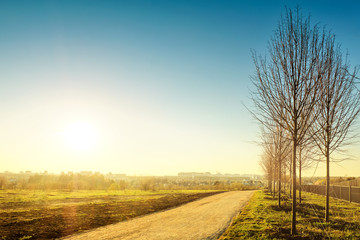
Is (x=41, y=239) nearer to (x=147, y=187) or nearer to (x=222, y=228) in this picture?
(x=222, y=228)

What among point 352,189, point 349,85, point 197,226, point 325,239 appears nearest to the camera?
point 325,239

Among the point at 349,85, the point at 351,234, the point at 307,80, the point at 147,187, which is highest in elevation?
the point at 349,85

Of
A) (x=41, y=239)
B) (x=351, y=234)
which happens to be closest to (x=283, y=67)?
(x=351, y=234)

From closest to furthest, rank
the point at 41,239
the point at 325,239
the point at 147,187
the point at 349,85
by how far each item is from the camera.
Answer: the point at 325,239, the point at 41,239, the point at 349,85, the point at 147,187

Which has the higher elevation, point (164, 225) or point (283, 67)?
point (283, 67)

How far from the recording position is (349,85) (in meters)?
11.4

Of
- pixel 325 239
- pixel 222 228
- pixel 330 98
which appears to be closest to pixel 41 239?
pixel 222 228

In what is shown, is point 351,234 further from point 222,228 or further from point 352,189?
point 352,189

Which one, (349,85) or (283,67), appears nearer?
(283,67)

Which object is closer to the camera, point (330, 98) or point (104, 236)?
point (104, 236)

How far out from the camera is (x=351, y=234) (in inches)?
344

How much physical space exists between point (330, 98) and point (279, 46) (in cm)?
468

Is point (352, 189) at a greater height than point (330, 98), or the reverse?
point (330, 98)

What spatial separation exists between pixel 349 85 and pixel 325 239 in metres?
7.38
